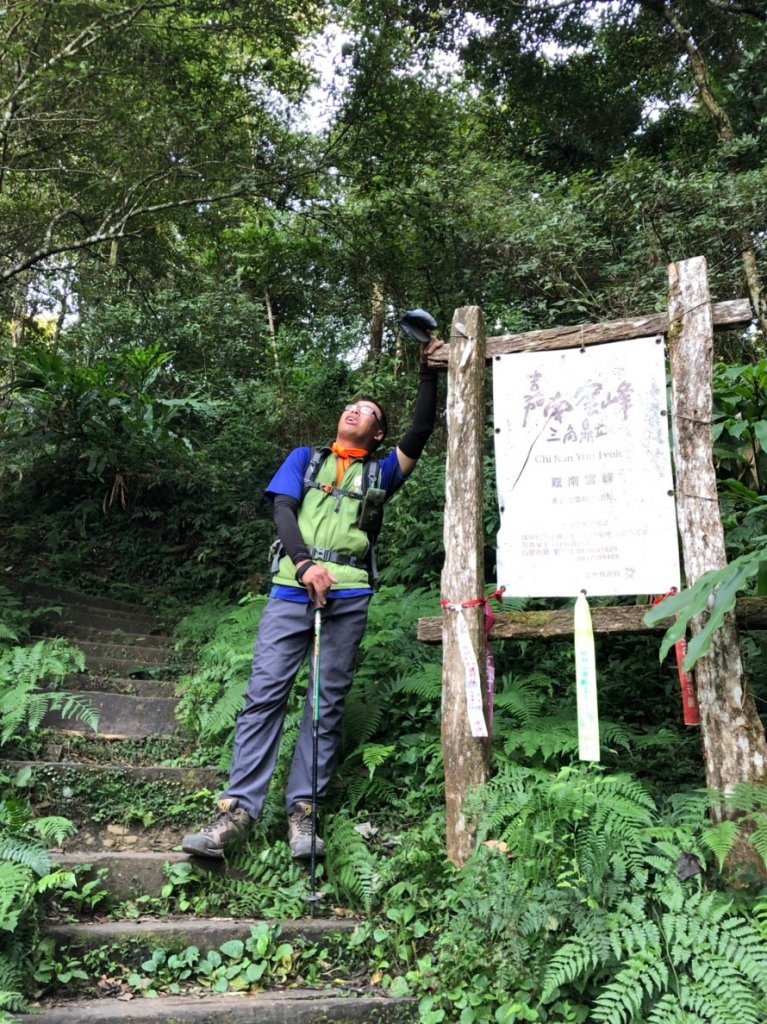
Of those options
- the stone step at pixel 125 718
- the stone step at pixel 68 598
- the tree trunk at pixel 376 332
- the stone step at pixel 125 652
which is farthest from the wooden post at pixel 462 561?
the tree trunk at pixel 376 332

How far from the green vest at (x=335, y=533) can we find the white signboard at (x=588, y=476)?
84 centimetres

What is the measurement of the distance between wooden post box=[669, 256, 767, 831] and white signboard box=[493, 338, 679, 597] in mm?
80

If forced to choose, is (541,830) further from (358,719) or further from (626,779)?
(358,719)

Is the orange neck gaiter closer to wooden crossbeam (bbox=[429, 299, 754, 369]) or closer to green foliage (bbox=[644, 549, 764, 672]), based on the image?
wooden crossbeam (bbox=[429, 299, 754, 369])

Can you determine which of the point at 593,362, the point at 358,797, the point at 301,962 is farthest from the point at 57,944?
the point at 593,362

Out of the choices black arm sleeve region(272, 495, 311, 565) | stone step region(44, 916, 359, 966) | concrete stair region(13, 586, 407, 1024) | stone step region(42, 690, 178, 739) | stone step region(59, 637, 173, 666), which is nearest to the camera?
concrete stair region(13, 586, 407, 1024)

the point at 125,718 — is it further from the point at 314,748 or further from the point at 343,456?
the point at 343,456

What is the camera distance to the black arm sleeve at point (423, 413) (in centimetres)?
422

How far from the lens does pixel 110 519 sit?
11.0 meters

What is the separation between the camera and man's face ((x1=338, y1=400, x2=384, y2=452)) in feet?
14.5

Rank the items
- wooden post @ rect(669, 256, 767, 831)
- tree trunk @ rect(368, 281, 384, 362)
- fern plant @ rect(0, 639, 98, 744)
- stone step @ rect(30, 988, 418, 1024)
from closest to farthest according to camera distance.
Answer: stone step @ rect(30, 988, 418, 1024) → wooden post @ rect(669, 256, 767, 831) → fern plant @ rect(0, 639, 98, 744) → tree trunk @ rect(368, 281, 384, 362)

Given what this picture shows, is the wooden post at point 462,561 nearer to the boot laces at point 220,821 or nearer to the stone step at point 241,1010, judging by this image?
the stone step at point 241,1010

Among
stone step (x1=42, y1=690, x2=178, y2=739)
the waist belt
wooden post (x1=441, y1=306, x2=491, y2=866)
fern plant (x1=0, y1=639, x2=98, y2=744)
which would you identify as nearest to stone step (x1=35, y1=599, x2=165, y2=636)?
fern plant (x1=0, y1=639, x2=98, y2=744)

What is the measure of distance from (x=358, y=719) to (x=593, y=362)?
252 cm
